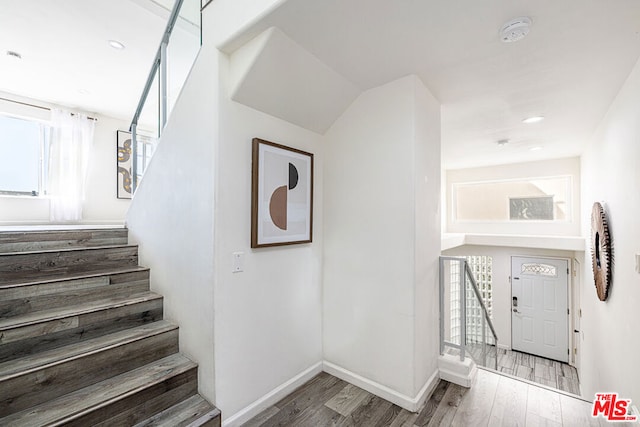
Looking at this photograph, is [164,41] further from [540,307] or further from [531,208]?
[540,307]

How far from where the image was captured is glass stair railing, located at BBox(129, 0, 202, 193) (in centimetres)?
221

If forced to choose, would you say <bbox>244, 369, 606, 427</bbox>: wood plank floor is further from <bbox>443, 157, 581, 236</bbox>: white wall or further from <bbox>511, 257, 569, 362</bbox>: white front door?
<bbox>511, 257, 569, 362</bbox>: white front door

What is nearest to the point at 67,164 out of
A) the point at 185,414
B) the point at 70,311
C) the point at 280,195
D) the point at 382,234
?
the point at 70,311

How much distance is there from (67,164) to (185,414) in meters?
4.47

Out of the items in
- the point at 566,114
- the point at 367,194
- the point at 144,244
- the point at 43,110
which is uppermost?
the point at 43,110

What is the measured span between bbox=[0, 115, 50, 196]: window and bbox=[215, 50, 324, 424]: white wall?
4.25 meters

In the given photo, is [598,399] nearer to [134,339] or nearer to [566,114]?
[566,114]

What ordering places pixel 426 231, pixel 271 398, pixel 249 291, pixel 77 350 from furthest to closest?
pixel 426 231
pixel 271 398
pixel 249 291
pixel 77 350

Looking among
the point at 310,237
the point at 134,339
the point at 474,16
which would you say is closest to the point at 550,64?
the point at 474,16

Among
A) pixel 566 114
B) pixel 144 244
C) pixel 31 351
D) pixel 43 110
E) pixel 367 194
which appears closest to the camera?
pixel 31 351

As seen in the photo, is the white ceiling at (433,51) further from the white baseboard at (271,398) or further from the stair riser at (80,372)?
the white baseboard at (271,398)

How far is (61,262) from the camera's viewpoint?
2.24 m

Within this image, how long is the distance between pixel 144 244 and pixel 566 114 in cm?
431

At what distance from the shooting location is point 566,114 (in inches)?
116
